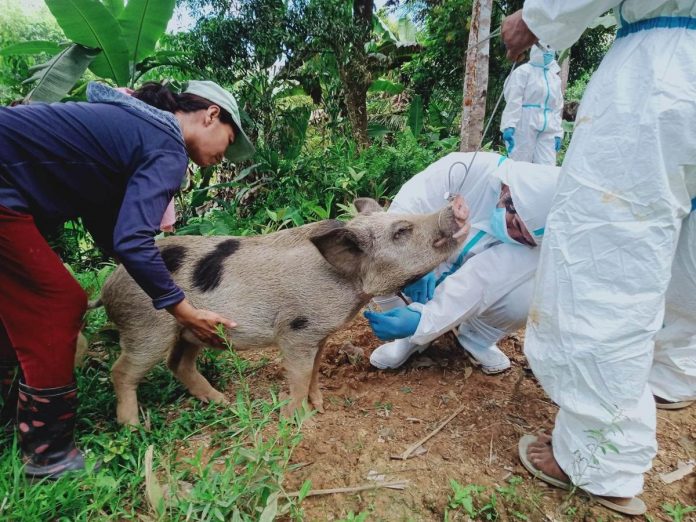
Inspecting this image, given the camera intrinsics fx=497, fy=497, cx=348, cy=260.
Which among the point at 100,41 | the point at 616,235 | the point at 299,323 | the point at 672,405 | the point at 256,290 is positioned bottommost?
the point at 672,405

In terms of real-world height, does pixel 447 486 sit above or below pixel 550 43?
below

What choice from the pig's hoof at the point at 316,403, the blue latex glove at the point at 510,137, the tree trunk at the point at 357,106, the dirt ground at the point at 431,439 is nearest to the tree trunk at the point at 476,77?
the blue latex glove at the point at 510,137

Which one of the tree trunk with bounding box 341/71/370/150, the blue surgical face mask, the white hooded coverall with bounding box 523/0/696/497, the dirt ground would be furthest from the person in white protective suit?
the white hooded coverall with bounding box 523/0/696/497

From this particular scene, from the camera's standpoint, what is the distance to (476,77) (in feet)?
21.5

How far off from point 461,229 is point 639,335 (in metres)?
1.04

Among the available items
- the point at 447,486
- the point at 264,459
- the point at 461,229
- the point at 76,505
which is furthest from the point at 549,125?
the point at 76,505

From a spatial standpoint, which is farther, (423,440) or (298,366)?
(298,366)

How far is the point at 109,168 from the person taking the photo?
7.23 ft

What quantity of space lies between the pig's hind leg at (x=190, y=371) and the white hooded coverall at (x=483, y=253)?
1.27 metres

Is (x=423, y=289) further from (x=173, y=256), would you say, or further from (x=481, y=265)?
(x=173, y=256)

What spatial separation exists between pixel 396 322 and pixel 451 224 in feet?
2.10

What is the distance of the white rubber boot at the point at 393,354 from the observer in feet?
11.2

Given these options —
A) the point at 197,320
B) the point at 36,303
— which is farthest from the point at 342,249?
the point at 36,303

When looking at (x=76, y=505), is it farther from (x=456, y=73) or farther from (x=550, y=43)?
(x=456, y=73)
